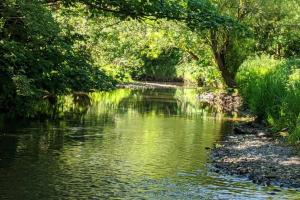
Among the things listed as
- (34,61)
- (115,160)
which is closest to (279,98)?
(115,160)

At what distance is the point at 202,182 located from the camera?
1308 cm

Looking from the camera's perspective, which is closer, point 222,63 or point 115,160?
point 115,160

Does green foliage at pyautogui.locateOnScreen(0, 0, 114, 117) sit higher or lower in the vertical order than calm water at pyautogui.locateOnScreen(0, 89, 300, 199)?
higher

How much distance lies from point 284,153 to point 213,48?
24.9m

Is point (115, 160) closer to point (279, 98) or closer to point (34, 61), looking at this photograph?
point (34, 61)

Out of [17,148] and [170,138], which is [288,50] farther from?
[17,148]

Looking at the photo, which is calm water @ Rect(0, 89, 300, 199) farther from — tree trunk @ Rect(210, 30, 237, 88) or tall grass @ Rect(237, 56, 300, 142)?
tree trunk @ Rect(210, 30, 237, 88)

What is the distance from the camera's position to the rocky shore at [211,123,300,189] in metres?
13.4

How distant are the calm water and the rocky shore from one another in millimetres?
482

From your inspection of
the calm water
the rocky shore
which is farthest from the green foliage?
the rocky shore

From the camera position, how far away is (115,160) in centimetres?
1552

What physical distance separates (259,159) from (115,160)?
3983 millimetres

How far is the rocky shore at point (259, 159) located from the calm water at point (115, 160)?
1.58ft

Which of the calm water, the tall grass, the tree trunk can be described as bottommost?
the calm water
